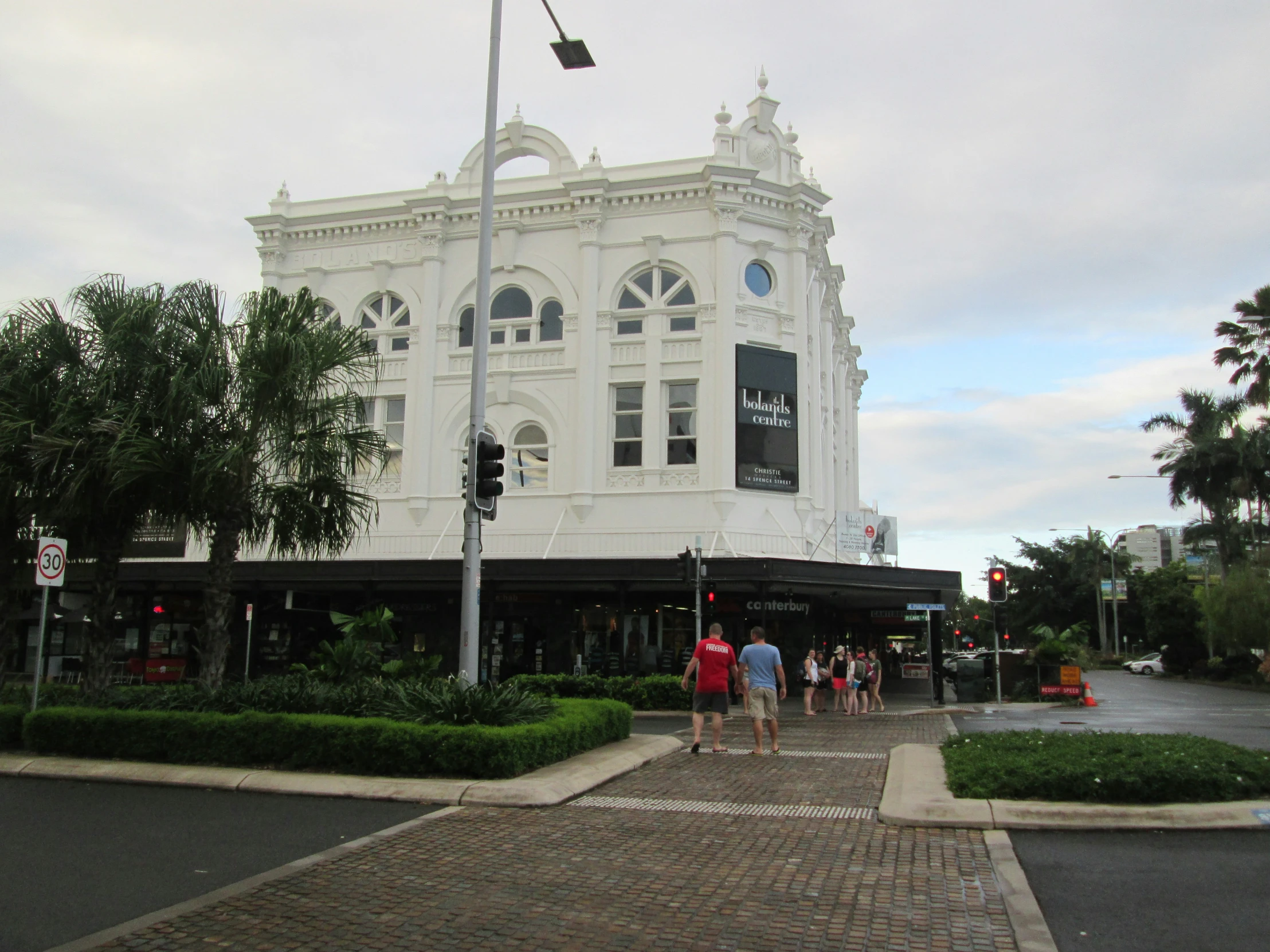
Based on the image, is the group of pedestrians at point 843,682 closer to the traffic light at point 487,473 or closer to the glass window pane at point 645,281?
the glass window pane at point 645,281

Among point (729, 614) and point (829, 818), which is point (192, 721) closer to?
point (829, 818)

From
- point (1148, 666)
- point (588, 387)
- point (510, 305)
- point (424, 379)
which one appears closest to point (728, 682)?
point (588, 387)

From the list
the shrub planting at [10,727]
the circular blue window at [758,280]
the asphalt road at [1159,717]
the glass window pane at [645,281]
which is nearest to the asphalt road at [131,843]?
the shrub planting at [10,727]

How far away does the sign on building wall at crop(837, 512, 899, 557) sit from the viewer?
29.5 meters

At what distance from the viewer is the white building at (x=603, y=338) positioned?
90.5ft

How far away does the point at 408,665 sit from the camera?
14.5 meters

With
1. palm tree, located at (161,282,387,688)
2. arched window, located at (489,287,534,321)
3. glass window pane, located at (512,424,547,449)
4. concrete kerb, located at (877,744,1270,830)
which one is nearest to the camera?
concrete kerb, located at (877,744,1270,830)

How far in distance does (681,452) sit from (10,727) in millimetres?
18110

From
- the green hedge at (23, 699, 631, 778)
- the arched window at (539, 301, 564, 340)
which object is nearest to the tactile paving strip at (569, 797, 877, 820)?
the green hedge at (23, 699, 631, 778)

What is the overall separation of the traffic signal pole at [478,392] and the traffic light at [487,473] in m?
0.05

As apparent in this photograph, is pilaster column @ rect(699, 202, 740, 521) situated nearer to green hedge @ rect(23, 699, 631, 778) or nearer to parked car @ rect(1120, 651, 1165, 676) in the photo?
green hedge @ rect(23, 699, 631, 778)

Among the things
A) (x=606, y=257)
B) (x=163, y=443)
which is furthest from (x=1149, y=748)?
(x=606, y=257)

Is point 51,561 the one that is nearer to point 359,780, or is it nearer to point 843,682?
point 359,780

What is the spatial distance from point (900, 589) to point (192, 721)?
21.1 meters
